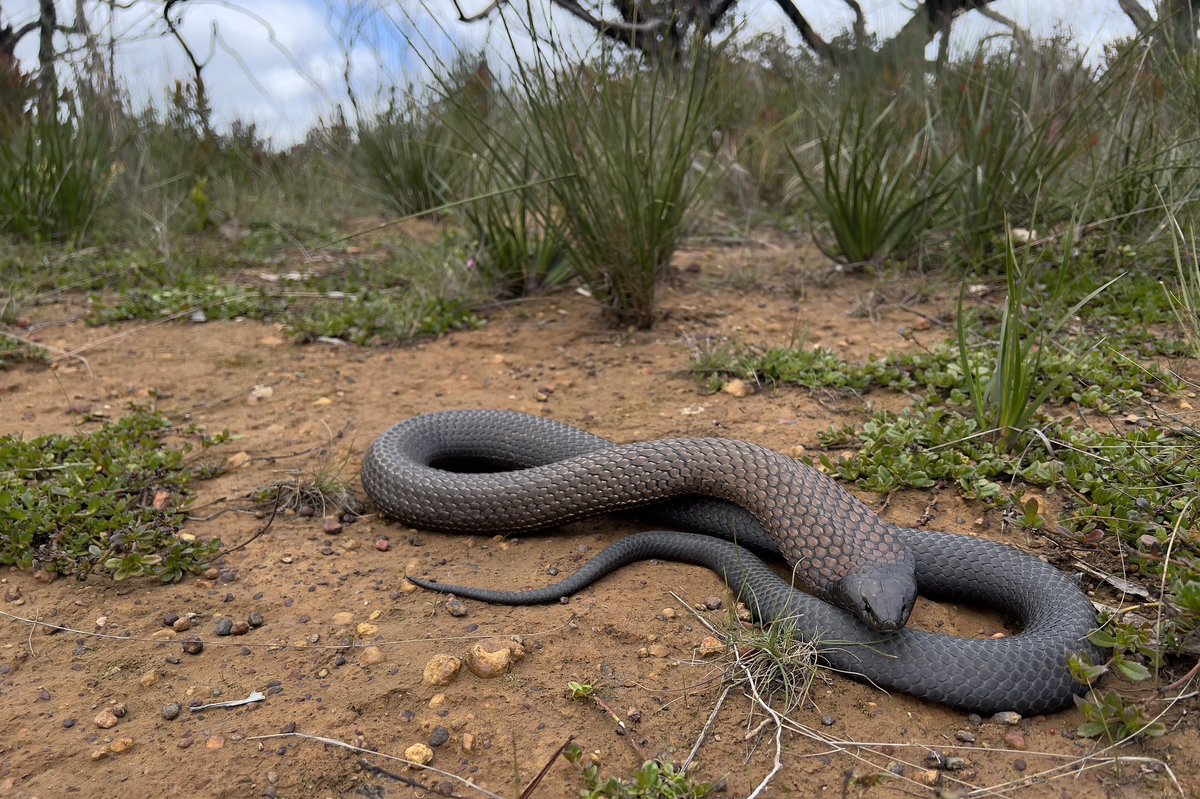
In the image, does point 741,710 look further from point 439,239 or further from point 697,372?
point 439,239

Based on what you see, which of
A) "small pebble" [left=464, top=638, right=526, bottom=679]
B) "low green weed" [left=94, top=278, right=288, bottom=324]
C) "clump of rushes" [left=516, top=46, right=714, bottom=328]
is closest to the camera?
"small pebble" [left=464, top=638, right=526, bottom=679]

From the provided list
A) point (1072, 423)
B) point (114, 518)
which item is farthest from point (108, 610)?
point (1072, 423)

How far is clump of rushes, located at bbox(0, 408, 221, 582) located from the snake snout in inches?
85.8

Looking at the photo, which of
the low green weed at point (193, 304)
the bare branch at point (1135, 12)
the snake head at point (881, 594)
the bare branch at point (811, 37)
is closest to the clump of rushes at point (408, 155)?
the low green weed at point (193, 304)

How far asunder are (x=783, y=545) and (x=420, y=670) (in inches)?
46.3

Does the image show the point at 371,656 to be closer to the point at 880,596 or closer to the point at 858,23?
the point at 880,596

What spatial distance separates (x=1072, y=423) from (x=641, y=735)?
90.2 inches

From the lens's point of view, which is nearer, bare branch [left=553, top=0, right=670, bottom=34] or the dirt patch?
the dirt patch

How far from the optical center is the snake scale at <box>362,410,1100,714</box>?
2.10 m

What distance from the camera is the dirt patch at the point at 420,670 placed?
190 cm

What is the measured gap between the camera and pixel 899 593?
2193 mm

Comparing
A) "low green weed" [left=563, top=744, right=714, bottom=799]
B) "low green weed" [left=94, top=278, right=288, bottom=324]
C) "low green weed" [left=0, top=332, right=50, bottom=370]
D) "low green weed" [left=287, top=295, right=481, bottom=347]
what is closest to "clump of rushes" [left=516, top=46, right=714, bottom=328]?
"low green weed" [left=287, top=295, right=481, bottom=347]

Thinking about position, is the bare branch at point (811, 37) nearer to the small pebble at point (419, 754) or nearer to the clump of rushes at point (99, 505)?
the clump of rushes at point (99, 505)

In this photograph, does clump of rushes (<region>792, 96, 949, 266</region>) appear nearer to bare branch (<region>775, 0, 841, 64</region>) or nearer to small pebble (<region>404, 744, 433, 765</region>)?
bare branch (<region>775, 0, 841, 64</region>)
